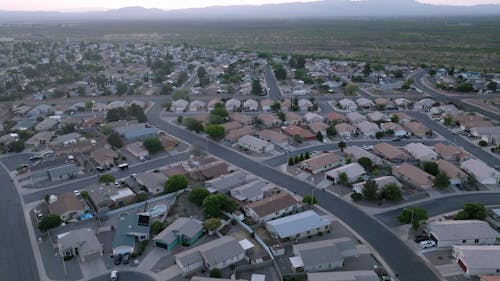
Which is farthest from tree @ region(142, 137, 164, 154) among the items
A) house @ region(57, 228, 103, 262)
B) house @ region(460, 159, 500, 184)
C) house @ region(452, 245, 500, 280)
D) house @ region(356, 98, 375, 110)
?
house @ region(356, 98, 375, 110)

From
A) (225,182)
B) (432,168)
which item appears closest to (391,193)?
(432,168)

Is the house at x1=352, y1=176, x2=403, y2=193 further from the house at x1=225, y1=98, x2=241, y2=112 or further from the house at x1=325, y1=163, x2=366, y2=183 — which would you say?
the house at x1=225, y1=98, x2=241, y2=112

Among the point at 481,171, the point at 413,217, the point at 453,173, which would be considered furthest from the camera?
the point at 481,171

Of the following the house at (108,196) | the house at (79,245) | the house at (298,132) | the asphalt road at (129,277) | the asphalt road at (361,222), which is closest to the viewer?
the asphalt road at (129,277)

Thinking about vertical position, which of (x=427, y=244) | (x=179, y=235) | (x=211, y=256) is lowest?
(x=427, y=244)

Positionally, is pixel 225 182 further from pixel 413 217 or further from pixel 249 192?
pixel 413 217

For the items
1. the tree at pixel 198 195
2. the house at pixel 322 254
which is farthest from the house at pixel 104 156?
the house at pixel 322 254

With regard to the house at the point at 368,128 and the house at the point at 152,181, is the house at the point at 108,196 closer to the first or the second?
the house at the point at 152,181
